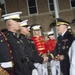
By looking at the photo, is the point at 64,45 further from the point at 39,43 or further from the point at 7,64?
the point at 7,64

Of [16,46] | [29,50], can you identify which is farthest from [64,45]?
[16,46]

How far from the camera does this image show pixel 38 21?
97.0ft

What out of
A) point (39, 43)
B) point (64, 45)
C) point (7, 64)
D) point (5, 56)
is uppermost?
point (5, 56)

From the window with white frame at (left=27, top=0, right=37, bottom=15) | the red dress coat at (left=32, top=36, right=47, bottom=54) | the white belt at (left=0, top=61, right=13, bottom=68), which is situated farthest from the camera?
the window with white frame at (left=27, top=0, right=37, bottom=15)

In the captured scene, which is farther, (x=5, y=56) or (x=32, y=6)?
(x=32, y=6)

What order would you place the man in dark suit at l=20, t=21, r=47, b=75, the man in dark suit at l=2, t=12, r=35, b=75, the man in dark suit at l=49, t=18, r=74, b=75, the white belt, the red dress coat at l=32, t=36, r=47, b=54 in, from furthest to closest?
the red dress coat at l=32, t=36, r=47, b=54, the man in dark suit at l=49, t=18, r=74, b=75, the man in dark suit at l=20, t=21, r=47, b=75, the man in dark suit at l=2, t=12, r=35, b=75, the white belt

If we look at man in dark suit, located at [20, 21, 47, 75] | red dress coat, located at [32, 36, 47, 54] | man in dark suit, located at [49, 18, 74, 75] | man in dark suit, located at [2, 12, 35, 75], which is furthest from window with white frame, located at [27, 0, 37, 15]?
man in dark suit, located at [2, 12, 35, 75]

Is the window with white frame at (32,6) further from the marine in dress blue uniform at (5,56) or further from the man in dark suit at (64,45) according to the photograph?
the marine in dress blue uniform at (5,56)

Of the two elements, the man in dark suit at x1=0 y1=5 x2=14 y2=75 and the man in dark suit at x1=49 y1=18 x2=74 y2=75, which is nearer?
the man in dark suit at x1=0 y1=5 x2=14 y2=75

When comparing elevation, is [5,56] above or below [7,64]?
above

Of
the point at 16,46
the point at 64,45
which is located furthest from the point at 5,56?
the point at 64,45

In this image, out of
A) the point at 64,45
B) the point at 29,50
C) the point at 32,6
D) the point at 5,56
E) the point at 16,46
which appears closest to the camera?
the point at 5,56

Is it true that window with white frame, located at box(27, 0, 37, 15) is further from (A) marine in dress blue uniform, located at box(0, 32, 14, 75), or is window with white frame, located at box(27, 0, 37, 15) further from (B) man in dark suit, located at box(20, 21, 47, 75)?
(A) marine in dress blue uniform, located at box(0, 32, 14, 75)

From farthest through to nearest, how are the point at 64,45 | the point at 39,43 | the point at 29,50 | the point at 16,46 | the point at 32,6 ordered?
the point at 32,6 < the point at 39,43 < the point at 64,45 < the point at 29,50 < the point at 16,46
